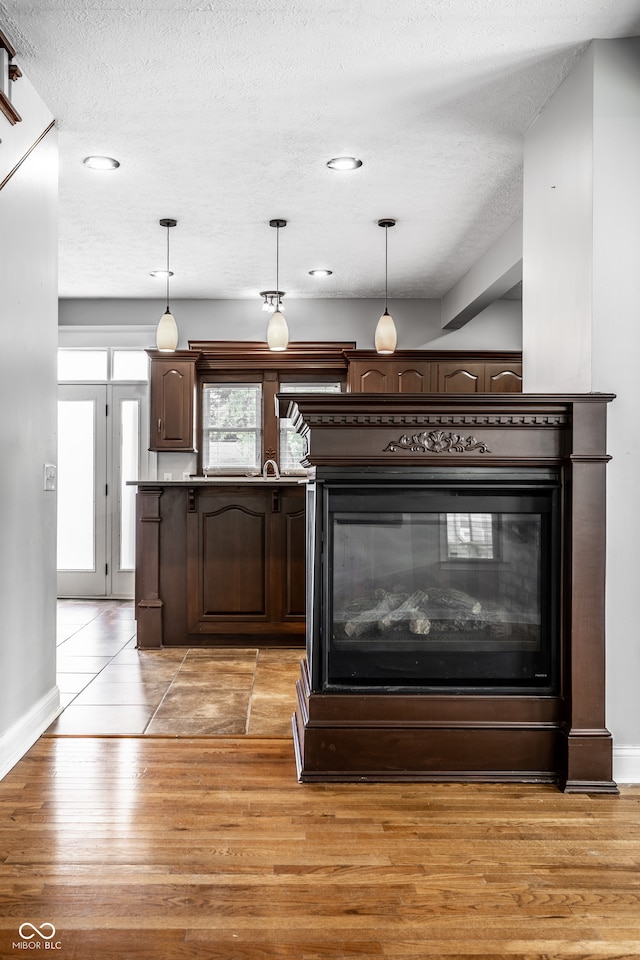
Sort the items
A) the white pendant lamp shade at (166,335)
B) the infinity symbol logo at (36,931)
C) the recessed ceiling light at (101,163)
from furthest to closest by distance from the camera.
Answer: the white pendant lamp shade at (166,335) → the recessed ceiling light at (101,163) → the infinity symbol logo at (36,931)

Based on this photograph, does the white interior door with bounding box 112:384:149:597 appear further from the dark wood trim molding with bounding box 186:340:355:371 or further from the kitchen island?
the kitchen island

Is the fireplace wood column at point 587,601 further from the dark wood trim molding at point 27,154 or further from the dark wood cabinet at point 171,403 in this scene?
the dark wood cabinet at point 171,403

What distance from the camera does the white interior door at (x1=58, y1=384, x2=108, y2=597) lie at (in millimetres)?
6613

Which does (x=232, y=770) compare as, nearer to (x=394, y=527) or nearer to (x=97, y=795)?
(x=97, y=795)

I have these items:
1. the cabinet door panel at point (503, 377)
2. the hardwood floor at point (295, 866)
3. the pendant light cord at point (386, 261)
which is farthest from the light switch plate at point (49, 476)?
the cabinet door panel at point (503, 377)

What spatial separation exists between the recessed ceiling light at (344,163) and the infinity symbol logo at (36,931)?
3.45 metres

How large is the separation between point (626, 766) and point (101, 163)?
364 centimetres

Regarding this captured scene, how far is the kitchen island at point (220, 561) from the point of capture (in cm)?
452

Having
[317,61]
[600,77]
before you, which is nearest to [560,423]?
[600,77]

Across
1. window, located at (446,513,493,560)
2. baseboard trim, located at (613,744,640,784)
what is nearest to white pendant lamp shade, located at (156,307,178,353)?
window, located at (446,513,493,560)

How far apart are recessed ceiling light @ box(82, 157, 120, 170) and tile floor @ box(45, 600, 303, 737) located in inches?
104

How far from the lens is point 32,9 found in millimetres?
2510

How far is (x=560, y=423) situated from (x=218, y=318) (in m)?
4.66

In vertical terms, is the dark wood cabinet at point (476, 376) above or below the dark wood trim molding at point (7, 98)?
below
